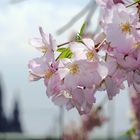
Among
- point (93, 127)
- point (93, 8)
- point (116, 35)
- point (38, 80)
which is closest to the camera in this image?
point (116, 35)

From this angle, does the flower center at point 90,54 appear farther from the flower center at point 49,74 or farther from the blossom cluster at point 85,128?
the blossom cluster at point 85,128

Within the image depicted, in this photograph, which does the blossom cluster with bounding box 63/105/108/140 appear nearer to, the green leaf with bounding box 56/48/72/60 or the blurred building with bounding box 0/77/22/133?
the green leaf with bounding box 56/48/72/60

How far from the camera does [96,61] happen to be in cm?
106

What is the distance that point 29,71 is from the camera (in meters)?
1.19

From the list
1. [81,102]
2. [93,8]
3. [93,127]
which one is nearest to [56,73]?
[81,102]

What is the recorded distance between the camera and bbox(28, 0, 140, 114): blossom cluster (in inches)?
41.0

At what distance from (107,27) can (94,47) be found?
6 centimetres

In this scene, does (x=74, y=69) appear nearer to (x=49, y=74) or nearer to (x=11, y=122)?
(x=49, y=74)

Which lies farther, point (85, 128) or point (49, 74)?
point (85, 128)

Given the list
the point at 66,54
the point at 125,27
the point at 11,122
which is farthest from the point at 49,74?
the point at 11,122

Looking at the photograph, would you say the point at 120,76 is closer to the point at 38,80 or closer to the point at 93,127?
the point at 38,80

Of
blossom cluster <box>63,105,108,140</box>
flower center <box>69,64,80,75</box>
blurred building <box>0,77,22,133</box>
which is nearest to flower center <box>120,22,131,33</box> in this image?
flower center <box>69,64,80,75</box>

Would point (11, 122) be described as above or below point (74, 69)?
→ below

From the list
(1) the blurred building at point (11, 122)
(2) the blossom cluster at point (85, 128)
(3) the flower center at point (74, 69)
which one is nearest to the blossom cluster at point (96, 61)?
(3) the flower center at point (74, 69)
